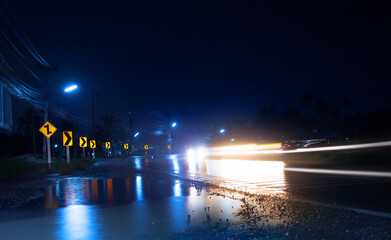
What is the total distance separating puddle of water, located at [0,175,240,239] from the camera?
21.5 ft

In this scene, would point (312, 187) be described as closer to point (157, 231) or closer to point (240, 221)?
point (240, 221)

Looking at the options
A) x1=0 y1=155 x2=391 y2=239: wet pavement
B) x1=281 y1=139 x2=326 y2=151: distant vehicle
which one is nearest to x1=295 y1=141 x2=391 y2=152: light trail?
x1=281 y1=139 x2=326 y2=151: distant vehicle

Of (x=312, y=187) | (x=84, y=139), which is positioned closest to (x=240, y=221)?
(x=312, y=187)

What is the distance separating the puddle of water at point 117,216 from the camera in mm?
6562

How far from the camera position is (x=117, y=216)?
801cm

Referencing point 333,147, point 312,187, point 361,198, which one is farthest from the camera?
point 333,147

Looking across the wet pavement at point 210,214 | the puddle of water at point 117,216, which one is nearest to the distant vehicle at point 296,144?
the wet pavement at point 210,214

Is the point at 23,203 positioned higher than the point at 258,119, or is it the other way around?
the point at 258,119

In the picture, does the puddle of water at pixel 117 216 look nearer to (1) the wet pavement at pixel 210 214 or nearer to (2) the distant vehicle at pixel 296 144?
(1) the wet pavement at pixel 210 214

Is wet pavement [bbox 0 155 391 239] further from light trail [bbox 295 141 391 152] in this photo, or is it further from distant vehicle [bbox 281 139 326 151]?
distant vehicle [bbox 281 139 326 151]

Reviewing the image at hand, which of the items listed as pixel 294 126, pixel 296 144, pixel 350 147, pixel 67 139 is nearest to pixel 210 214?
pixel 67 139

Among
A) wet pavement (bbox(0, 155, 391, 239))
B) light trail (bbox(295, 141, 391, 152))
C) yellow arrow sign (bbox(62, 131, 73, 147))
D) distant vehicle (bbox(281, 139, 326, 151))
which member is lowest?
wet pavement (bbox(0, 155, 391, 239))

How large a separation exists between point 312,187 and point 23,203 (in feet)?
30.2

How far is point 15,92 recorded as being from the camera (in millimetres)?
25891
